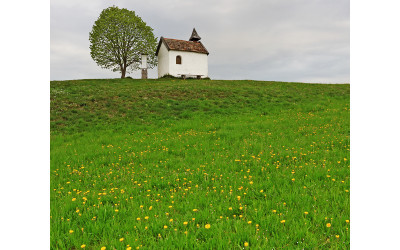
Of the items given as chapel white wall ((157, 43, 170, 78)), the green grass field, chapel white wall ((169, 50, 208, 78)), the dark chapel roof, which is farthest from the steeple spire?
the green grass field

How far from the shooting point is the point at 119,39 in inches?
1405

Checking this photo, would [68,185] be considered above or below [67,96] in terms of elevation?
below

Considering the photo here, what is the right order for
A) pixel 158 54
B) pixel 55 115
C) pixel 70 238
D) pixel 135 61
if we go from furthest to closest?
pixel 158 54, pixel 135 61, pixel 55 115, pixel 70 238

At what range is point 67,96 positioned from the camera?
61.3 feet

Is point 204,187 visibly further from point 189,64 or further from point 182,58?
point 189,64

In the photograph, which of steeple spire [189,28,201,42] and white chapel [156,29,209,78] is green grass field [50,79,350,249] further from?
steeple spire [189,28,201,42]

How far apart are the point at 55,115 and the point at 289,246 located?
15.4 metres

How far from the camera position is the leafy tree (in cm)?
3538

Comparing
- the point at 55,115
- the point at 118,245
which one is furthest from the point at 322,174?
the point at 55,115

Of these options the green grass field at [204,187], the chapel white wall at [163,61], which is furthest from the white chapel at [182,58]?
the green grass field at [204,187]

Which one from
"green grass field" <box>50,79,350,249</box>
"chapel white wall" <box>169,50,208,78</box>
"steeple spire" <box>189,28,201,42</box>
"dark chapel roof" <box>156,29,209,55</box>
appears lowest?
"green grass field" <box>50,79,350,249</box>

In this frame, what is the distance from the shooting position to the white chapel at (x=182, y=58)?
118ft

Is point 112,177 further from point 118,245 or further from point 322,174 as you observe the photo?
point 322,174

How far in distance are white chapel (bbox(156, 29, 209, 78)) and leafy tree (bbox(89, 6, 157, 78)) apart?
8.70 feet
